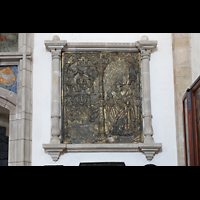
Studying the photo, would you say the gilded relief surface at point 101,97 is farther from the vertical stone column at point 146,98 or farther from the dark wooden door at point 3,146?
the dark wooden door at point 3,146

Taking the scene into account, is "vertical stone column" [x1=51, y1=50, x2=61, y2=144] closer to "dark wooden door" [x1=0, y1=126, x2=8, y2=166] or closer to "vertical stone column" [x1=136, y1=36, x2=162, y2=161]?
"vertical stone column" [x1=136, y1=36, x2=162, y2=161]

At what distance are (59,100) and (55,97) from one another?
3.5 inches

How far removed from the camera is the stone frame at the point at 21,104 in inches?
259

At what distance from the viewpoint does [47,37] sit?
7.12 meters

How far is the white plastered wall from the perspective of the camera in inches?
258

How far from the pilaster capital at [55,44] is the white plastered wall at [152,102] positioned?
0.15 meters

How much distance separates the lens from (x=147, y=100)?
6.73 meters

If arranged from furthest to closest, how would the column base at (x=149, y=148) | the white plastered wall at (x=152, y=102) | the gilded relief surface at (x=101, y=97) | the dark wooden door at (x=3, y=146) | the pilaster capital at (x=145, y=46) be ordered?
1. the dark wooden door at (x=3, y=146)
2. the pilaster capital at (x=145, y=46)
3. the gilded relief surface at (x=101, y=97)
4. the white plastered wall at (x=152, y=102)
5. the column base at (x=149, y=148)

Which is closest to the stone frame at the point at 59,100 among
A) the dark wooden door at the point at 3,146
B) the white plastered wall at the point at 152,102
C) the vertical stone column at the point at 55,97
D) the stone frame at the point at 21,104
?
the vertical stone column at the point at 55,97

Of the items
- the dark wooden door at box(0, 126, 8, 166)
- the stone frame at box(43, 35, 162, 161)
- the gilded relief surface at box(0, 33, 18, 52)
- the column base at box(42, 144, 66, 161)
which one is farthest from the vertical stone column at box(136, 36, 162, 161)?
the dark wooden door at box(0, 126, 8, 166)

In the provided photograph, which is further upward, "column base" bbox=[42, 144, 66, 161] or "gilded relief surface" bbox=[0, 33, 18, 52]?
"gilded relief surface" bbox=[0, 33, 18, 52]
